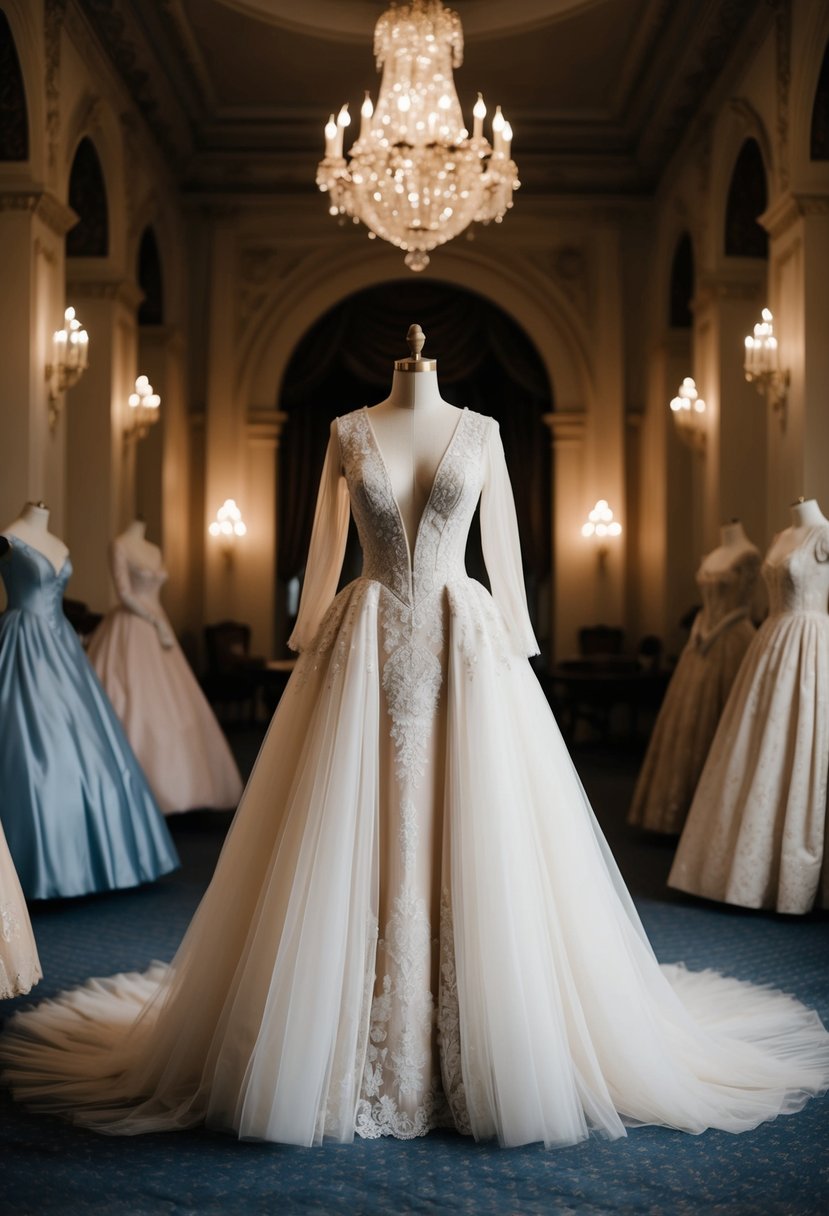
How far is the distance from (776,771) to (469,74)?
7127mm

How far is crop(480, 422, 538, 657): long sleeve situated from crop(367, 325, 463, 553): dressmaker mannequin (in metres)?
0.14

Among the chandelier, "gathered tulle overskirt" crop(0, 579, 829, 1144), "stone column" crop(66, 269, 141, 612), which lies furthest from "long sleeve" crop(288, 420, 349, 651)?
"stone column" crop(66, 269, 141, 612)

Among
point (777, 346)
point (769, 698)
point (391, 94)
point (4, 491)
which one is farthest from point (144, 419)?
point (769, 698)

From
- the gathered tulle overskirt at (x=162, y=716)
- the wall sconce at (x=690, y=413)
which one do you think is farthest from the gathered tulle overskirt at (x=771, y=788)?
the wall sconce at (x=690, y=413)

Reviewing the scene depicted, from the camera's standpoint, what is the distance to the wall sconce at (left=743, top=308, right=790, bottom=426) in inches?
299

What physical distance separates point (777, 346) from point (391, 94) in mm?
2689

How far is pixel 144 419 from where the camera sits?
9.43m

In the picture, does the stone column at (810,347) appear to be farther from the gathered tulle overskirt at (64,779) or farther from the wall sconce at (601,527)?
the wall sconce at (601,527)

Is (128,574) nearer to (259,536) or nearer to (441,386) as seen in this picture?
(259,536)

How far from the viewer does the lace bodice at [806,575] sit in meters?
5.35

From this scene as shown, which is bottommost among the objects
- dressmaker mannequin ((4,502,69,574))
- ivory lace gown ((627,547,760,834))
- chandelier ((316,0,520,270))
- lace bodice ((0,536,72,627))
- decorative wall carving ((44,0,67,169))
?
ivory lace gown ((627,547,760,834))

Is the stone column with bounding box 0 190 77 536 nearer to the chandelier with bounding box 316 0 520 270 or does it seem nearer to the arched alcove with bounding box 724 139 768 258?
the chandelier with bounding box 316 0 520 270

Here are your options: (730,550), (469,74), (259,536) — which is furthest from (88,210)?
(730,550)

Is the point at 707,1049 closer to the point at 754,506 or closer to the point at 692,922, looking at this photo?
the point at 692,922
